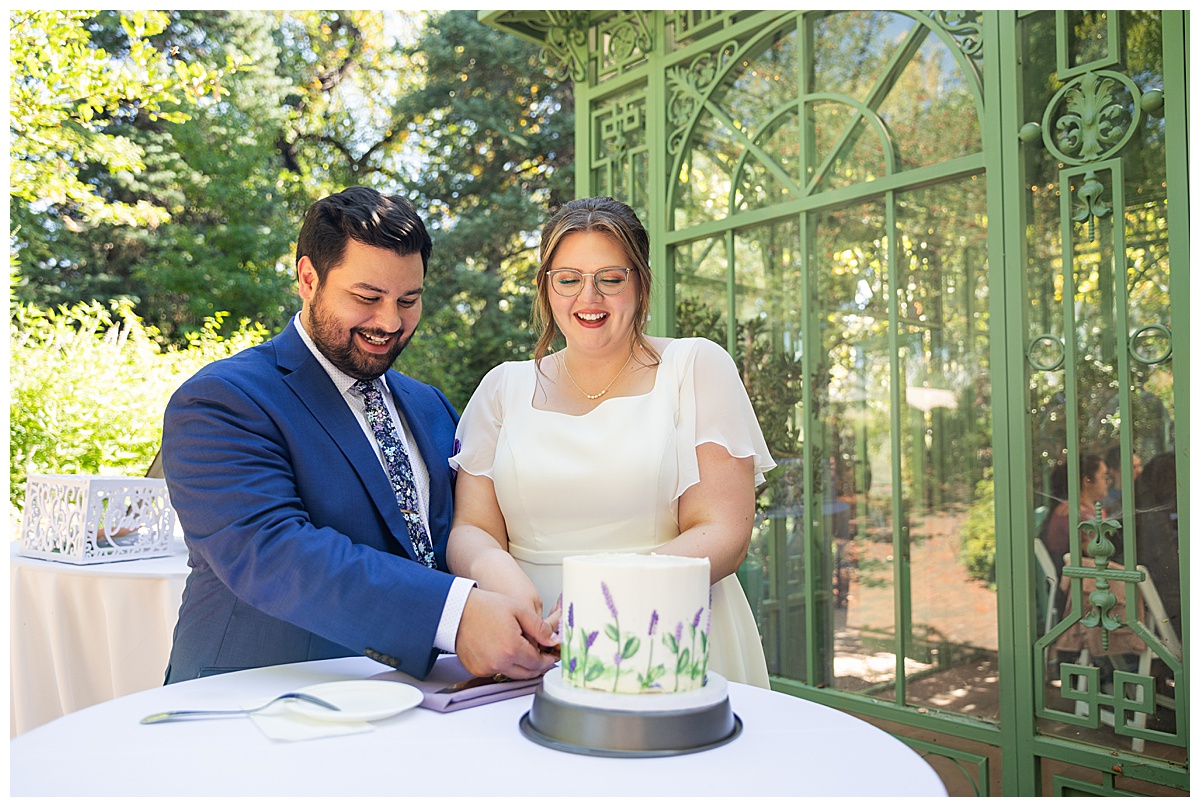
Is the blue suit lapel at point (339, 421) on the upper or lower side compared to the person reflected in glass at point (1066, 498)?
upper

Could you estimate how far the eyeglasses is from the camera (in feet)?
7.02

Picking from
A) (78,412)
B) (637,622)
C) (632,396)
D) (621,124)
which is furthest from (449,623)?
(78,412)

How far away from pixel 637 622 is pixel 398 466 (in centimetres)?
102

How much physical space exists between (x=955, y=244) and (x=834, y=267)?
0.54 metres

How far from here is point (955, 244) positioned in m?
3.28

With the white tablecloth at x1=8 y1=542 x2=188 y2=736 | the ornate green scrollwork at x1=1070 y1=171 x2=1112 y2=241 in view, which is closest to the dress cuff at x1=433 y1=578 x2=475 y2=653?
the white tablecloth at x1=8 y1=542 x2=188 y2=736

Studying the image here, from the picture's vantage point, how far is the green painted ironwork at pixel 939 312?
279 cm

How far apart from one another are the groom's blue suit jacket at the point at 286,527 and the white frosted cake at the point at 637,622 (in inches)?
15.7

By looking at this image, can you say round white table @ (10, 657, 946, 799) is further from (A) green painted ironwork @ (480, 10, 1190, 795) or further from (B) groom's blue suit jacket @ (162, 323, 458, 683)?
(A) green painted ironwork @ (480, 10, 1190, 795)

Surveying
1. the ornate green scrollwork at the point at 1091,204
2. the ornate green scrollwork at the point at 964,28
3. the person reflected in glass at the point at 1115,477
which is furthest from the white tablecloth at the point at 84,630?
the ornate green scrollwork at the point at 964,28

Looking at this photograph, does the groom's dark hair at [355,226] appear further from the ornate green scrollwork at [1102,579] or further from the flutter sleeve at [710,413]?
the ornate green scrollwork at [1102,579]

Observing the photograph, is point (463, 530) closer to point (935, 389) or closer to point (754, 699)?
point (754, 699)

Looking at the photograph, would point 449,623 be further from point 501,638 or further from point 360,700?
point 360,700

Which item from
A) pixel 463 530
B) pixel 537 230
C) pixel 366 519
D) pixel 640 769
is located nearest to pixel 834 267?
pixel 463 530
